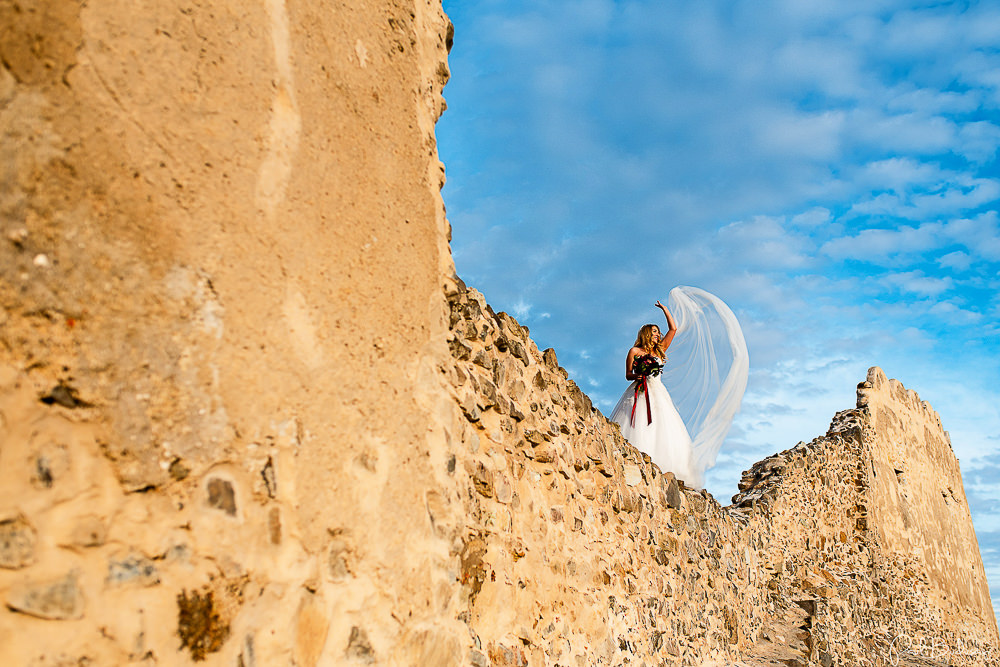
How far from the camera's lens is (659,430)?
6.27 meters

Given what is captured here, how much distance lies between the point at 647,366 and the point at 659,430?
20.5 inches

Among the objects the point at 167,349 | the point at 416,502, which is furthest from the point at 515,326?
the point at 167,349

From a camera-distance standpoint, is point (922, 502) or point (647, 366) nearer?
point (647, 366)

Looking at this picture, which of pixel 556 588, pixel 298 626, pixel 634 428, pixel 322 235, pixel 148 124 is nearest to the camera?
pixel 148 124

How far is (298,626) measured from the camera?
75.5 inches

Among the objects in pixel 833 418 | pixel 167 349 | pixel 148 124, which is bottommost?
pixel 167 349

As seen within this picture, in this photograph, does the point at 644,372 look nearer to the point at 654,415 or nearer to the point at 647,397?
the point at 647,397

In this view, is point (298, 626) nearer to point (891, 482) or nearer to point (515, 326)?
point (515, 326)

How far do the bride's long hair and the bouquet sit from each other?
88 millimetres

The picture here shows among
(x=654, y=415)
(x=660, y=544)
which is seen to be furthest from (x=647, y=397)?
(x=660, y=544)

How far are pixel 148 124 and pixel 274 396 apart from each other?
0.69 meters

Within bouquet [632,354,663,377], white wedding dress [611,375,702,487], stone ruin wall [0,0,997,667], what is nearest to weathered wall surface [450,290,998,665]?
stone ruin wall [0,0,997,667]

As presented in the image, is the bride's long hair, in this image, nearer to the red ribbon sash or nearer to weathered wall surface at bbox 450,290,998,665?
the red ribbon sash

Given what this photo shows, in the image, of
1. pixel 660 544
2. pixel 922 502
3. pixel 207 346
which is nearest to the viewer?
pixel 207 346
